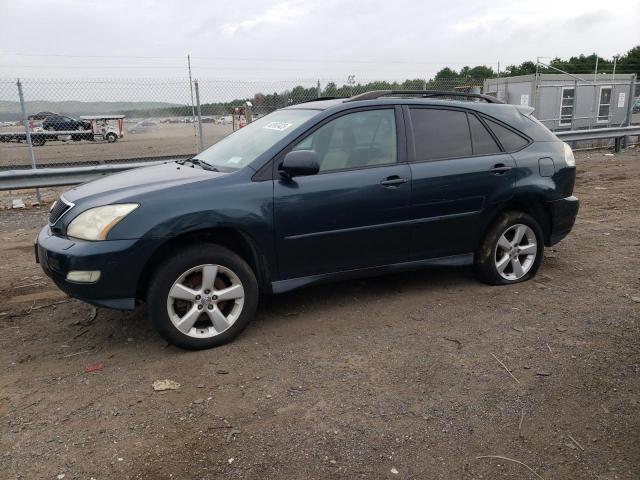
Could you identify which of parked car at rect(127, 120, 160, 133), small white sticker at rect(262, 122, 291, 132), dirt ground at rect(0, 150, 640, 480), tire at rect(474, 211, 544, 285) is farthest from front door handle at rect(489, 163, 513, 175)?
parked car at rect(127, 120, 160, 133)

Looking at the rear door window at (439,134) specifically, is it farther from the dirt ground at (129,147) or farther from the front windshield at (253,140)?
the dirt ground at (129,147)

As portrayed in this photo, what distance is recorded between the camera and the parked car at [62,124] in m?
14.9

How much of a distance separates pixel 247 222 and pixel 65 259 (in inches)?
46.6

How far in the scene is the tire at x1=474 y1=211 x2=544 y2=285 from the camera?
4688 millimetres

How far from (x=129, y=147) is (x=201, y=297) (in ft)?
63.3

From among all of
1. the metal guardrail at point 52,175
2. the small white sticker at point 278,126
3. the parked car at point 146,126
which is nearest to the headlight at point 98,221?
the small white sticker at point 278,126

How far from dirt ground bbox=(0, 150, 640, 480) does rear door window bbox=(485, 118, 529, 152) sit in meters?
1.27

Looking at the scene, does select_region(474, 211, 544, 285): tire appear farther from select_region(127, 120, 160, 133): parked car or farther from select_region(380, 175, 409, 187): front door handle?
select_region(127, 120, 160, 133): parked car

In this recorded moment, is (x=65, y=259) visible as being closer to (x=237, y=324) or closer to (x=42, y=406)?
(x=42, y=406)

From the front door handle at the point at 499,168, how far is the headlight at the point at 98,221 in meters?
2.90

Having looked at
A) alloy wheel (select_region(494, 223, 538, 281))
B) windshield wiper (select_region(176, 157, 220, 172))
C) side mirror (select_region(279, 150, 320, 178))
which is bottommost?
alloy wheel (select_region(494, 223, 538, 281))

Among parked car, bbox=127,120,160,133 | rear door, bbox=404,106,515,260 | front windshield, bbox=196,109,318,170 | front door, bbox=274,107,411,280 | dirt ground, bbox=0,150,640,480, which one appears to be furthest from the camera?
parked car, bbox=127,120,160,133

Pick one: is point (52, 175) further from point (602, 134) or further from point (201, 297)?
point (602, 134)

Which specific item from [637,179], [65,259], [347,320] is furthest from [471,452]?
[637,179]
